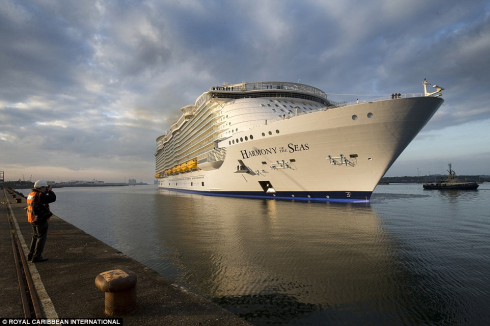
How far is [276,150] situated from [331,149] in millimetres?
4788

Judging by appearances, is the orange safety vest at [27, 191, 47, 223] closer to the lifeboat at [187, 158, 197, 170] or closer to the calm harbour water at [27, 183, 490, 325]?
the calm harbour water at [27, 183, 490, 325]

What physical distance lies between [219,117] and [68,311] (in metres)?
30.5

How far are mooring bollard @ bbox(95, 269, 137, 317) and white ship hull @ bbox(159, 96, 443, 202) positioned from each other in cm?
1866

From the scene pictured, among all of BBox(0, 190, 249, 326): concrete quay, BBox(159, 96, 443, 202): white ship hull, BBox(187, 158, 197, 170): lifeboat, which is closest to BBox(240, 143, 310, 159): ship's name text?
BBox(159, 96, 443, 202): white ship hull

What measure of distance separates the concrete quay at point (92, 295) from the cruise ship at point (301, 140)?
17263mm

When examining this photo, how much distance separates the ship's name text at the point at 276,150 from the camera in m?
21.4

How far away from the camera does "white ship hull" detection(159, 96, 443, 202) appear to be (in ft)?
60.4

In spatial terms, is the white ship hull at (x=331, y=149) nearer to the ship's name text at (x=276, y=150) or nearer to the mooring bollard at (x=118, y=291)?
the ship's name text at (x=276, y=150)

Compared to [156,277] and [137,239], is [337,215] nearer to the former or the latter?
[137,239]

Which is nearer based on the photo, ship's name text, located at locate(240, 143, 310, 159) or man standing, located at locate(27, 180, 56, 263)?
man standing, located at locate(27, 180, 56, 263)

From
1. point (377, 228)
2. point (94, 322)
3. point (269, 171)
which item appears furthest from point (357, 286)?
point (269, 171)

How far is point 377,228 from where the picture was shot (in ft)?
42.6

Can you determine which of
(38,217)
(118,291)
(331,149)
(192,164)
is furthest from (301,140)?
(192,164)

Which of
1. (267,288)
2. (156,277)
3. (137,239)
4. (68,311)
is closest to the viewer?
(68,311)
